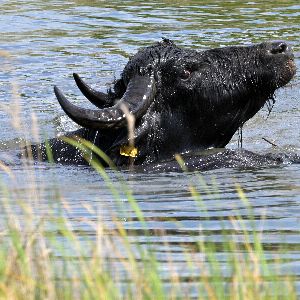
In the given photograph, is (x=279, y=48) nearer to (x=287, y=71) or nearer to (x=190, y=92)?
(x=287, y=71)

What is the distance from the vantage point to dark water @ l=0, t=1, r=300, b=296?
7650mm

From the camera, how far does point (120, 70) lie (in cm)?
1725

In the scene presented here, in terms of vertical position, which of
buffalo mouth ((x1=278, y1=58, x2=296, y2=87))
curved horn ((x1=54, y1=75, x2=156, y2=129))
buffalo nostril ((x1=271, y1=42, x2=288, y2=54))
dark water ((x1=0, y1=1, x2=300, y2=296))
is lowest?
dark water ((x1=0, y1=1, x2=300, y2=296))

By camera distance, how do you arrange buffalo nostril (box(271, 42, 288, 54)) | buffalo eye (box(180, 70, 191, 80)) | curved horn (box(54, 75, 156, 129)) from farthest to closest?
buffalo eye (box(180, 70, 191, 80)), buffalo nostril (box(271, 42, 288, 54)), curved horn (box(54, 75, 156, 129))

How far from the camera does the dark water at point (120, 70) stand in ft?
25.1

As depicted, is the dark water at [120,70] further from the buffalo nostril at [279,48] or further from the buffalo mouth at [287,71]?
the buffalo nostril at [279,48]

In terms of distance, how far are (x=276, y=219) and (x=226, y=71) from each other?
11.2 feet

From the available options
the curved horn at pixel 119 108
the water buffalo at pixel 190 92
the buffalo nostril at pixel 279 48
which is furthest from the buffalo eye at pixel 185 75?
the buffalo nostril at pixel 279 48

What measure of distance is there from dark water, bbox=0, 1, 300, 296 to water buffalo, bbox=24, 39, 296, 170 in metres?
0.67

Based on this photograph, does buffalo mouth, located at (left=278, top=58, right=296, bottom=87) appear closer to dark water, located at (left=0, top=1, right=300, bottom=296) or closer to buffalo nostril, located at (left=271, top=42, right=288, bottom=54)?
buffalo nostril, located at (left=271, top=42, right=288, bottom=54)

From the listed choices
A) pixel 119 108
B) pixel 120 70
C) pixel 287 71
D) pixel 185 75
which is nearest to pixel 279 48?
pixel 287 71

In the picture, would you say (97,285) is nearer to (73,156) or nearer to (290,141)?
(73,156)

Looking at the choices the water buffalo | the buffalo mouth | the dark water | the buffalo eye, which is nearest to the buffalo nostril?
the water buffalo

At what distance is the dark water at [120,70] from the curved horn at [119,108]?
20.3 inches
